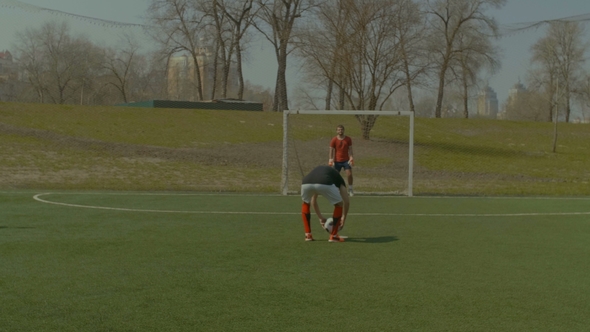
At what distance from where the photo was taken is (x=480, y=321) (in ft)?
20.1

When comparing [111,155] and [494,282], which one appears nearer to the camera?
[494,282]

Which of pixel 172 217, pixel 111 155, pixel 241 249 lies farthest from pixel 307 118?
pixel 241 249

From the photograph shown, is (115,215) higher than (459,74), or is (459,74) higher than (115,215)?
(459,74)

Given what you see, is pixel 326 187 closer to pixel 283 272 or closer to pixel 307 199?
pixel 307 199

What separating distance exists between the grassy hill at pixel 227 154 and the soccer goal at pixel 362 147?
2.0 inches

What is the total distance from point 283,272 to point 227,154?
773 inches

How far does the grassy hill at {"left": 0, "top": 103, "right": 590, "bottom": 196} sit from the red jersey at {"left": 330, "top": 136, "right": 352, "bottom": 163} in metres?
3.79

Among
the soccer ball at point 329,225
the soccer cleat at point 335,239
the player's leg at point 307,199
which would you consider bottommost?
the soccer cleat at point 335,239

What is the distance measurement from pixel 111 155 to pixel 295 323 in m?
21.6

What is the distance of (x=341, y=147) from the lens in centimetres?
1733

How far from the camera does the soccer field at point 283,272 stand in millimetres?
6145

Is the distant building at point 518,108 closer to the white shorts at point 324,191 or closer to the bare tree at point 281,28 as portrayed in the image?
the bare tree at point 281,28

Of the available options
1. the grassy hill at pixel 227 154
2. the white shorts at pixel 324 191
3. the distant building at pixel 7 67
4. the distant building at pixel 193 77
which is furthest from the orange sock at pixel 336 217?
the distant building at pixel 193 77

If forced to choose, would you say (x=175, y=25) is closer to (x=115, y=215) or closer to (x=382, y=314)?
(x=115, y=215)
